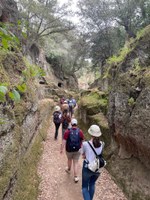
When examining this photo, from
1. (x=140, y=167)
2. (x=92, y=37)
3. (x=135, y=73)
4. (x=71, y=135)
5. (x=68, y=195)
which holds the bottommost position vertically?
(x=68, y=195)

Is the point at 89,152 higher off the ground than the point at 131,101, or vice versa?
the point at 131,101

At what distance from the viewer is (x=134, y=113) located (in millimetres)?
5699

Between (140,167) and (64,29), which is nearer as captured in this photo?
(140,167)

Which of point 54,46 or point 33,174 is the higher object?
point 54,46

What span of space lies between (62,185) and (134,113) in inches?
131

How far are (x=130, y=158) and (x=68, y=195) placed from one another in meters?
2.38

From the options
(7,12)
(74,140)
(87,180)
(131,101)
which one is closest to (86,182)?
(87,180)

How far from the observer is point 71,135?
5.69m

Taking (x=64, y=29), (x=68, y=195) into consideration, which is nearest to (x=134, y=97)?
(x=68, y=195)

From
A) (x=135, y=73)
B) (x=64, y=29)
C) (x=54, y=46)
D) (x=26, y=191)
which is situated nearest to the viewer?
(x=26, y=191)

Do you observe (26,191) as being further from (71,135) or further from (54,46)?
(54,46)

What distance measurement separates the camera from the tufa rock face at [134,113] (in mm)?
5270

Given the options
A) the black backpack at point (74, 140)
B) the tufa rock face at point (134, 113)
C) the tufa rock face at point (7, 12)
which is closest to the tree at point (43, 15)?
the tufa rock face at point (7, 12)

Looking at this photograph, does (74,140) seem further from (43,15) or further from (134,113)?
(43,15)
